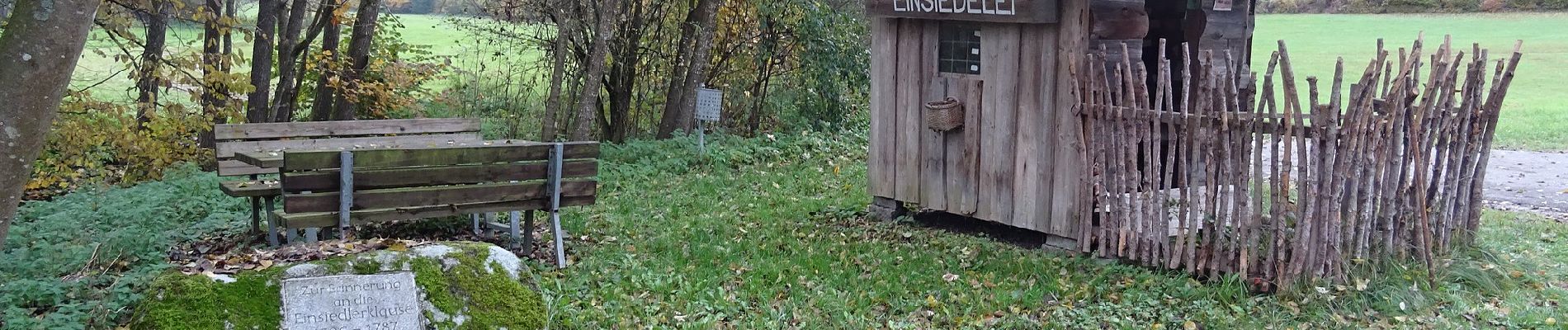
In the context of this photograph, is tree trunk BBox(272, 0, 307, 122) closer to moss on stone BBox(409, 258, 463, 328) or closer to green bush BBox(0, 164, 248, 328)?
green bush BBox(0, 164, 248, 328)

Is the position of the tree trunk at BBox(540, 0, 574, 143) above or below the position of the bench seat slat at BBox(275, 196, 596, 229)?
above

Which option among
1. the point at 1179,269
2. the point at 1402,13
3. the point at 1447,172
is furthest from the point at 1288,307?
the point at 1402,13

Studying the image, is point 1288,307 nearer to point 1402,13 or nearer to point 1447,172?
point 1447,172

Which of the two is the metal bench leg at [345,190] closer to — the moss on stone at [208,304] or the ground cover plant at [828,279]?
the ground cover plant at [828,279]

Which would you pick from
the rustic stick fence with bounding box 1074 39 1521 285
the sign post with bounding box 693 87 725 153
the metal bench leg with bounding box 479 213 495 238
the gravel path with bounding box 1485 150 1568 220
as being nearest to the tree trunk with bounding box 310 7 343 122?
the sign post with bounding box 693 87 725 153

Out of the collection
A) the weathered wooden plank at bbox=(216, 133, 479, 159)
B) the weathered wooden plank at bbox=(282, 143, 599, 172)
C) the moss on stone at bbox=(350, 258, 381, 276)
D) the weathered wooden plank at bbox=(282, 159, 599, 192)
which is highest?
the weathered wooden plank at bbox=(282, 143, 599, 172)

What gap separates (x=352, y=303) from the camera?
4.52m

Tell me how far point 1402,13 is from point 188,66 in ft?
129

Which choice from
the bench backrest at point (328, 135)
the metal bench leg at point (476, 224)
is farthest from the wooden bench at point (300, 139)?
the metal bench leg at point (476, 224)

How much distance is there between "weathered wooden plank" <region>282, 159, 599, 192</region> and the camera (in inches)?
233

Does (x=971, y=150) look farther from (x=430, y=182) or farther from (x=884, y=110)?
(x=430, y=182)

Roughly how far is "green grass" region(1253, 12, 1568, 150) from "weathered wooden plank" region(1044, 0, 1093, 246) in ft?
31.1

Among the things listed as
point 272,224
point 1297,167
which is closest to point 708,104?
point 272,224

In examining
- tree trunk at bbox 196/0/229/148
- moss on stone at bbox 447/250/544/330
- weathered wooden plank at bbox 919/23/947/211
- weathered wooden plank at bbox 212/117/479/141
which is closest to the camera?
moss on stone at bbox 447/250/544/330
